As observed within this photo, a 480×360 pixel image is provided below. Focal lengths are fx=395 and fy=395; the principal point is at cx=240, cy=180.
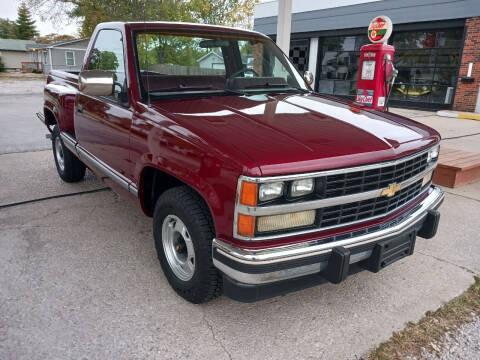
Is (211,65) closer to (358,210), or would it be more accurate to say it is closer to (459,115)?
(358,210)

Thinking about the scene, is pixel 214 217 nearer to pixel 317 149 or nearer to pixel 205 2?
pixel 317 149

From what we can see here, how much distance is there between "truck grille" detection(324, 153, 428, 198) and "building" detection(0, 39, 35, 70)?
7083 centimetres

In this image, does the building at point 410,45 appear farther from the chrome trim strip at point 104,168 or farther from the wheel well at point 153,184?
the wheel well at point 153,184

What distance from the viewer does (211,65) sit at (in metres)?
3.56

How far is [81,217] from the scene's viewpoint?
4086 millimetres

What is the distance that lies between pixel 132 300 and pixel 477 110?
14801 mm

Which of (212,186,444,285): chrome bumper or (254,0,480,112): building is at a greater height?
(254,0,480,112): building

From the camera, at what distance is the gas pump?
6.61 metres

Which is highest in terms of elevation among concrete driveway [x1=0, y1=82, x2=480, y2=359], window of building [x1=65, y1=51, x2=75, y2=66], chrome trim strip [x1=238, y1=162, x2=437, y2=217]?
window of building [x1=65, y1=51, x2=75, y2=66]

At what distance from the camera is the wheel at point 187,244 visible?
232cm

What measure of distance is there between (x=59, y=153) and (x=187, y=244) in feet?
11.3

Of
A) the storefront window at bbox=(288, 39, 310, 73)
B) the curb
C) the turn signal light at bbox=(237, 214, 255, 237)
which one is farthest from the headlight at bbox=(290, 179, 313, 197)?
the storefront window at bbox=(288, 39, 310, 73)

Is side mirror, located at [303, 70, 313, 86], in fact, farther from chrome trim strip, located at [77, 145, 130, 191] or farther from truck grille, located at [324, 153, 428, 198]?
chrome trim strip, located at [77, 145, 130, 191]

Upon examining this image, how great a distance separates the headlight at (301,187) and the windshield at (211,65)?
1.42m
